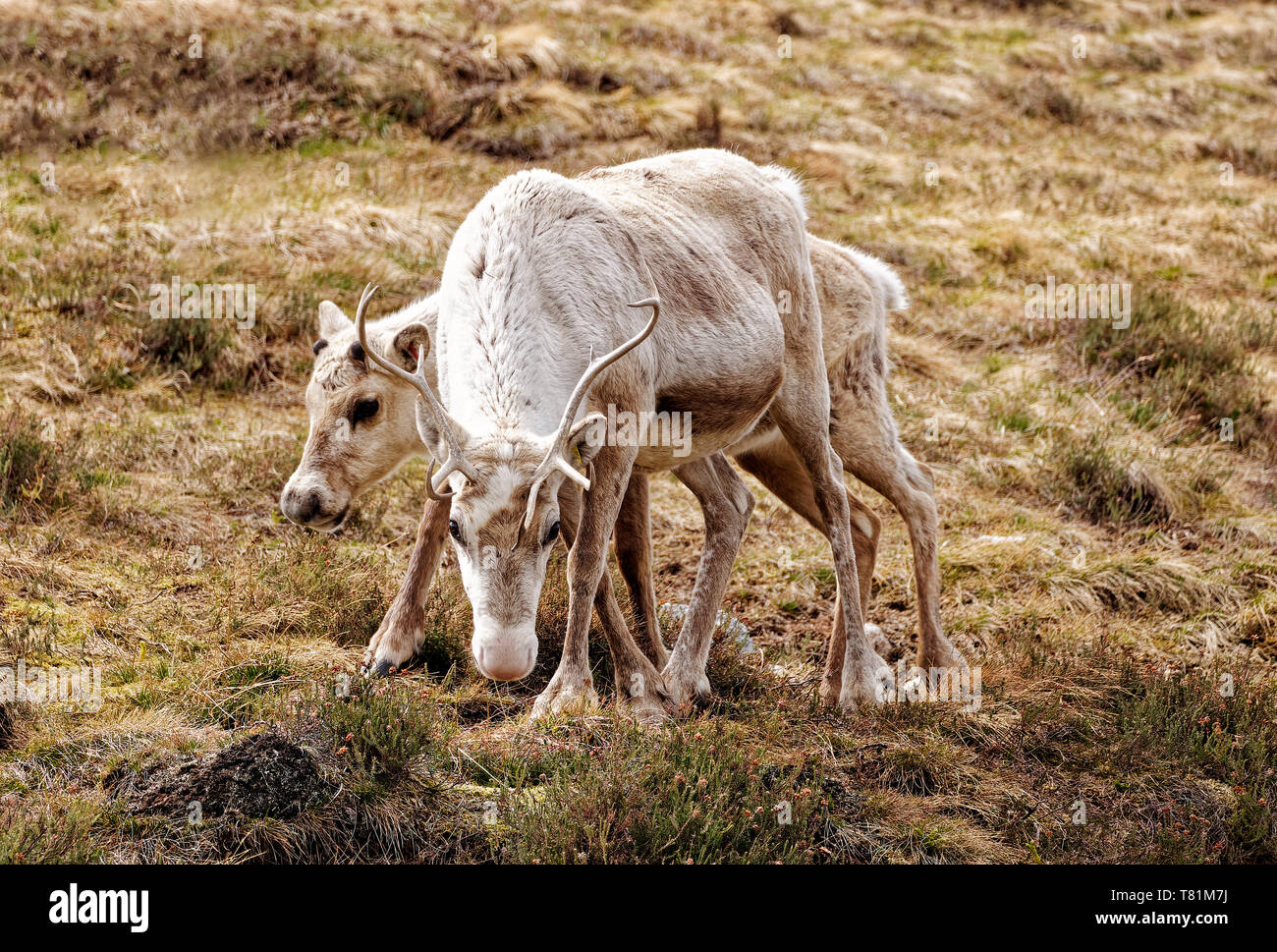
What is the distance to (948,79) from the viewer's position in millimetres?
19172

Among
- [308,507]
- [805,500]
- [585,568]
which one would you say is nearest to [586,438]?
[585,568]

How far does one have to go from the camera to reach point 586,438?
466 centimetres

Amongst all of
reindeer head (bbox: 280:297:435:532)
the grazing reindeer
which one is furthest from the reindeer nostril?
the grazing reindeer

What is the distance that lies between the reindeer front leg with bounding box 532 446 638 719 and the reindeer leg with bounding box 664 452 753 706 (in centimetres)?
66

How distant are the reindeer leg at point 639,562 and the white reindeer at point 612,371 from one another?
0.27m

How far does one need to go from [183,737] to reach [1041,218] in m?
12.4

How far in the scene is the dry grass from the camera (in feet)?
15.9

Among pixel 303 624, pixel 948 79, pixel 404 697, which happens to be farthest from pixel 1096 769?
pixel 948 79

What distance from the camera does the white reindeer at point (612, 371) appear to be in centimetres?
442

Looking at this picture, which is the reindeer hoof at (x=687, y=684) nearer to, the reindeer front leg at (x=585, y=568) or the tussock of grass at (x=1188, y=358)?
the reindeer front leg at (x=585, y=568)

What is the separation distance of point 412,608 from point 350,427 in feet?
3.34

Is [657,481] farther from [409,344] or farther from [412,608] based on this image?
[412,608]

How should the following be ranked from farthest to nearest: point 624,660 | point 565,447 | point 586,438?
point 624,660 < point 586,438 < point 565,447
